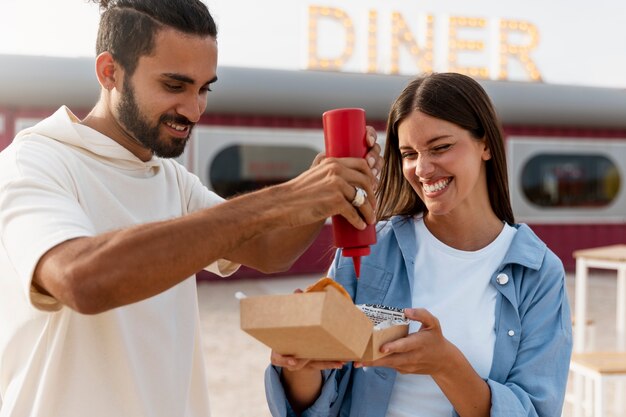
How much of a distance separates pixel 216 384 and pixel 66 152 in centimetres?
334

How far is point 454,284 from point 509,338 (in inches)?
7.3

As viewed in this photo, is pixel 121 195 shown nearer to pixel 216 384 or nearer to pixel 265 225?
pixel 265 225

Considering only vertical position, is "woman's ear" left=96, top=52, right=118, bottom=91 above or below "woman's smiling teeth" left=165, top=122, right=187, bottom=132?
above

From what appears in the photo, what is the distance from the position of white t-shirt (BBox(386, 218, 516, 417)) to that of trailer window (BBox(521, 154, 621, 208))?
8.07m

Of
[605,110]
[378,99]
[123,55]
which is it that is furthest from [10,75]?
[605,110]

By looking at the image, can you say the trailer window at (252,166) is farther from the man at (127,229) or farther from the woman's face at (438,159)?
the man at (127,229)

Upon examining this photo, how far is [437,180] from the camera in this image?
153 cm

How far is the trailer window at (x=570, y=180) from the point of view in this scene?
9203 mm

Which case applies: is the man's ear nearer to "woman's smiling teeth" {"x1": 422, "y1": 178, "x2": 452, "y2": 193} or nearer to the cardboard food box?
the cardboard food box

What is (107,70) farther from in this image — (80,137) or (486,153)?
(486,153)

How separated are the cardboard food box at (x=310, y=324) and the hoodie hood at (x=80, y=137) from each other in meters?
0.52

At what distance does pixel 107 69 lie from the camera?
1.28m

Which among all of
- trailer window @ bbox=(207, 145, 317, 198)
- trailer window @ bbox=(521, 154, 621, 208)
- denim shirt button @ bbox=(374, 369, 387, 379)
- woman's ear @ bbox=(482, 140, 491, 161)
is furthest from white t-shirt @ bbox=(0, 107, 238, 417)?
trailer window @ bbox=(521, 154, 621, 208)

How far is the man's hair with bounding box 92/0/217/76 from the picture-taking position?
3.93ft
